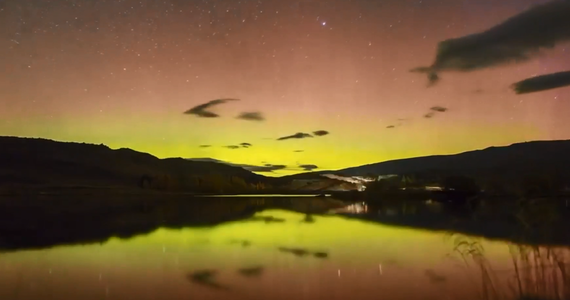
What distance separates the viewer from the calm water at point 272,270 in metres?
11.5

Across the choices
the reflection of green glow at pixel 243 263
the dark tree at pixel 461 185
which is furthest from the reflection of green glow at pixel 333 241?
the dark tree at pixel 461 185

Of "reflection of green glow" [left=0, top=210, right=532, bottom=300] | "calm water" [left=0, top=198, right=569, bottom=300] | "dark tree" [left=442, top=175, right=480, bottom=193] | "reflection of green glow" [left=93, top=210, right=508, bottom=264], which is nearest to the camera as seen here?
"calm water" [left=0, top=198, right=569, bottom=300]

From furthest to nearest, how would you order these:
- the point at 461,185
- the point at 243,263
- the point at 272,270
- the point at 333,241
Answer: the point at 461,185, the point at 333,241, the point at 243,263, the point at 272,270

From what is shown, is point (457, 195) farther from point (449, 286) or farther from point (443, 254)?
point (449, 286)

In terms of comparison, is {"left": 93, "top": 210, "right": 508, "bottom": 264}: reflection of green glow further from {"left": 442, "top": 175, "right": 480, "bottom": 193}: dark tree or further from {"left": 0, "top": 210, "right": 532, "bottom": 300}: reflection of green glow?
{"left": 442, "top": 175, "right": 480, "bottom": 193}: dark tree

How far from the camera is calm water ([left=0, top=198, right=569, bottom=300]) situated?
11.5 m

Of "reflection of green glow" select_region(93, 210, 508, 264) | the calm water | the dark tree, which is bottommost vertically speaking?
the calm water

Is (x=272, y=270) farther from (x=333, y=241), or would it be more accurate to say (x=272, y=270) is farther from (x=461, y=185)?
(x=461, y=185)

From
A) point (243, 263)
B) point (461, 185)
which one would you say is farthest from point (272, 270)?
point (461, 185)

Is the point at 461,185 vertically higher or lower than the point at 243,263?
higher

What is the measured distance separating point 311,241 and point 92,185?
579ft

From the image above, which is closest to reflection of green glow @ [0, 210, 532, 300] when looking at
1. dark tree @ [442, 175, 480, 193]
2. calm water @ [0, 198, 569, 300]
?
calm water @ [0, 198, 569, 300]

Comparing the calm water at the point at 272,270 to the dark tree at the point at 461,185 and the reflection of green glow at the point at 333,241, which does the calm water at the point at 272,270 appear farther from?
the dark tree at the point at 461,185

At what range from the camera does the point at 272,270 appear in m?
14.7
